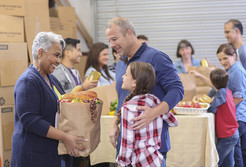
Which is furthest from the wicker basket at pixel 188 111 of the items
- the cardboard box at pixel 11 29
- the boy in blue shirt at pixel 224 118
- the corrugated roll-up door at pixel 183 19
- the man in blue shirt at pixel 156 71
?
the corrugated roll-up door at pixel 183 19

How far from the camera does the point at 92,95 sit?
2016mm

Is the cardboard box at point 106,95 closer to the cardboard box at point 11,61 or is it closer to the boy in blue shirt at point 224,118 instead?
the cardboard box at point 11,61

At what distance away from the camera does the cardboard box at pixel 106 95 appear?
343 centimetres

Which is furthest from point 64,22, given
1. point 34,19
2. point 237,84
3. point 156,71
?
point 156,71

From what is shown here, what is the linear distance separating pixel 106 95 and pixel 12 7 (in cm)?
144

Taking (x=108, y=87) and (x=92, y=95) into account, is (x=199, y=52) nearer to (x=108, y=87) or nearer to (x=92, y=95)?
(x=108, y=87)

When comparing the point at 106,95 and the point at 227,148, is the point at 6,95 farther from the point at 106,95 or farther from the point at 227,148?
the point at 227,148

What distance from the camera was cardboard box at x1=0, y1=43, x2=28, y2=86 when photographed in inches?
128

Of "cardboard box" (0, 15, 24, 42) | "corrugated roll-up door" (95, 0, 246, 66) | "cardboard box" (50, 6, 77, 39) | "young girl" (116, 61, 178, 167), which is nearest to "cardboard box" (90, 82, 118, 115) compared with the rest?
"cardboard box" (0, 15, 24, 42)

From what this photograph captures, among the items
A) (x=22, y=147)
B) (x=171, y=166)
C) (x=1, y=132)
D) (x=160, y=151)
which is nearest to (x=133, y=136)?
(x=160, y=151)

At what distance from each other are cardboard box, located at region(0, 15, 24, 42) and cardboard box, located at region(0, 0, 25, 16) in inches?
2.1

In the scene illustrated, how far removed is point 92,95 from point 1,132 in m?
1.69

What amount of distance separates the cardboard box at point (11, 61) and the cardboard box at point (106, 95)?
897 mm

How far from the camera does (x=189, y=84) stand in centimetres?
390
